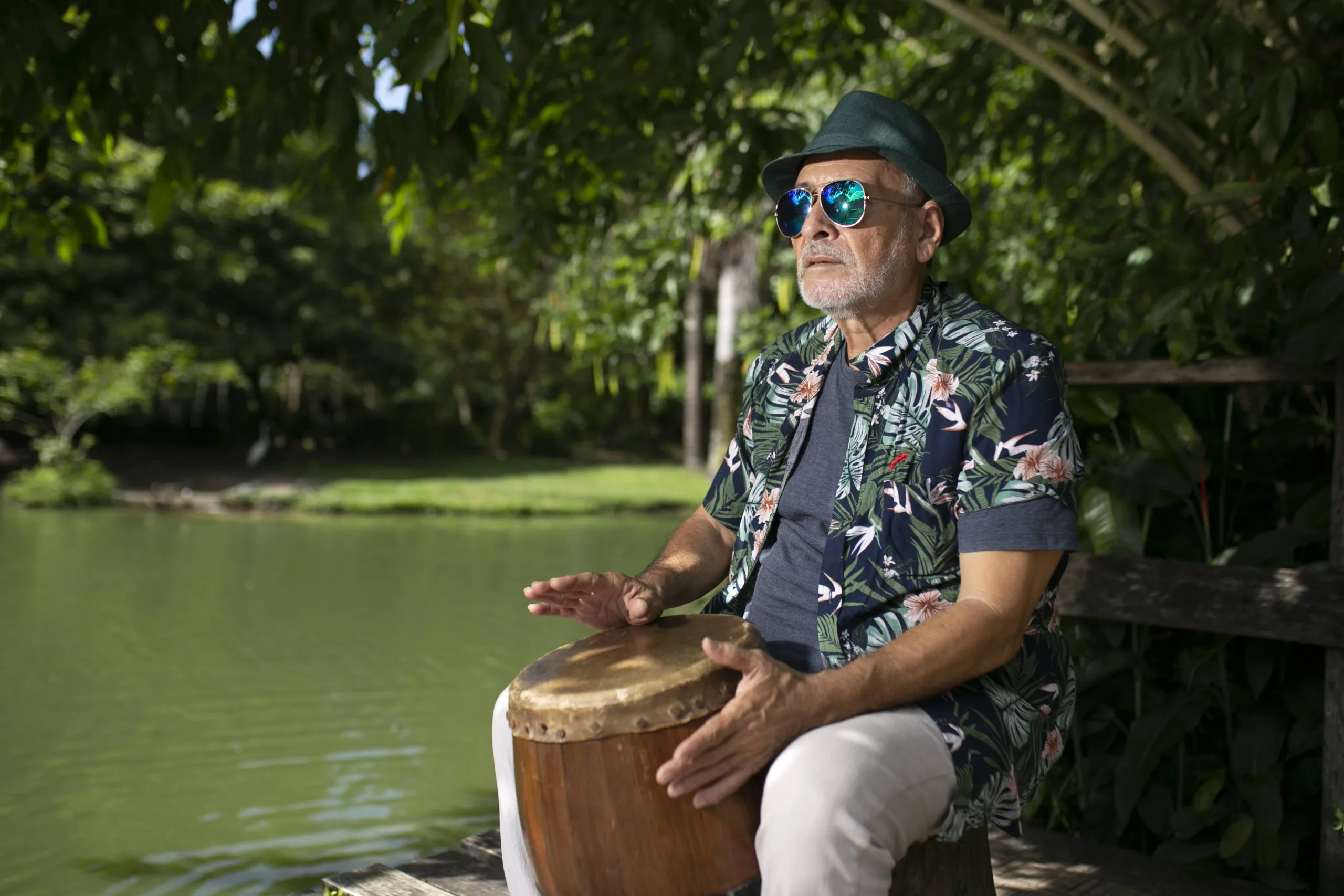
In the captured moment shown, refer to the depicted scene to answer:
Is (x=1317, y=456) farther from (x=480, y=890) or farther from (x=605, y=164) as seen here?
(x=605, y=164)

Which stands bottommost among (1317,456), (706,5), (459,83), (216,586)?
(216,586)

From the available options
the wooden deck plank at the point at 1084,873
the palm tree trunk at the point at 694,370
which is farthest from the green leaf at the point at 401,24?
the palm tree trunk at the point at 694,370

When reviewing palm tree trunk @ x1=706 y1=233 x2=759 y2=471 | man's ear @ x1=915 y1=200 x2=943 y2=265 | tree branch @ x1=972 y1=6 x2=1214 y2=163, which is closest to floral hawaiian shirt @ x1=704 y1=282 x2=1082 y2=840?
man's ear @ x1=915 y1=200 x2=943 y2=265

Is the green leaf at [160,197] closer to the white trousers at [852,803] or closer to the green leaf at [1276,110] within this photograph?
the white trousers at [852,803]

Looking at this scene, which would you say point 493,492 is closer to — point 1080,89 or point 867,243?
point 1080,89

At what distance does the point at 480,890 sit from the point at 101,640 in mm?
5674

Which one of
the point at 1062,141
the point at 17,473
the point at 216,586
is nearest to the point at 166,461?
the point at 17,473

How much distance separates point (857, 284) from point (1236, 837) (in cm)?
170

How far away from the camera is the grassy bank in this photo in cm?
1728

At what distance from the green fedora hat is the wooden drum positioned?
959 mm

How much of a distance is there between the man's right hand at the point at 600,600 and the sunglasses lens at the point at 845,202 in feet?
2.59

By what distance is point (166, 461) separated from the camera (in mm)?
24578

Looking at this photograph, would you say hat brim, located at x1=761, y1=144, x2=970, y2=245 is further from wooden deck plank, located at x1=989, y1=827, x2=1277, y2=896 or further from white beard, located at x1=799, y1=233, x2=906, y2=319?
wooden deck plank, located at x1=989, y1=827, x2=1277, y2=896

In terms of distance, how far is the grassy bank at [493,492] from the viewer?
680 inches
